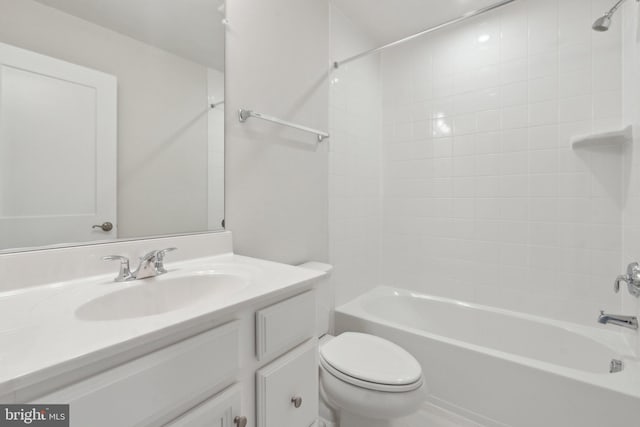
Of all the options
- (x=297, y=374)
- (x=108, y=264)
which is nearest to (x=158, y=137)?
(x=108, y=264)

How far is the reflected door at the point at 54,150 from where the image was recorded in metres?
0.73

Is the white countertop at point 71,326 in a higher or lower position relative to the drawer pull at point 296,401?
higher

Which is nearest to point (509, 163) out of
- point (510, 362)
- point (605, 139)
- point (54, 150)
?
point (605, 139)

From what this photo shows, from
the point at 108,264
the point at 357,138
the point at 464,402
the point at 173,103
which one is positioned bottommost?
the point at 464,402

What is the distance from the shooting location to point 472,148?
192cm

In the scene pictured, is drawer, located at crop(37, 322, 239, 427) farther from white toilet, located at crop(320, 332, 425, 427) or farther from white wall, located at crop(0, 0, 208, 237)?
white toilet, located at crop(320, 332, 425, 427)

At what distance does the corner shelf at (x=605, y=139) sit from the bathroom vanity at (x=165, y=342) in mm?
1685

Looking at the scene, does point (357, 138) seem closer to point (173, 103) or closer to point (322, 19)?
point (322, 19)

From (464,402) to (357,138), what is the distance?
1.67 meters

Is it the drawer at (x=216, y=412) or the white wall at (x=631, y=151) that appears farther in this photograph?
the white wall at (x=631, y=151)

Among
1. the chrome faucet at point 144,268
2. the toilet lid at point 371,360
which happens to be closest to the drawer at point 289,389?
the toilet lid at point 371,360

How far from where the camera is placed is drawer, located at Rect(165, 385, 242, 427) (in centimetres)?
54

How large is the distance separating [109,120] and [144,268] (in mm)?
485

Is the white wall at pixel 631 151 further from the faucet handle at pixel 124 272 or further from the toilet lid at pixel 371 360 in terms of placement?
the faucet handle at pixel 124 272
